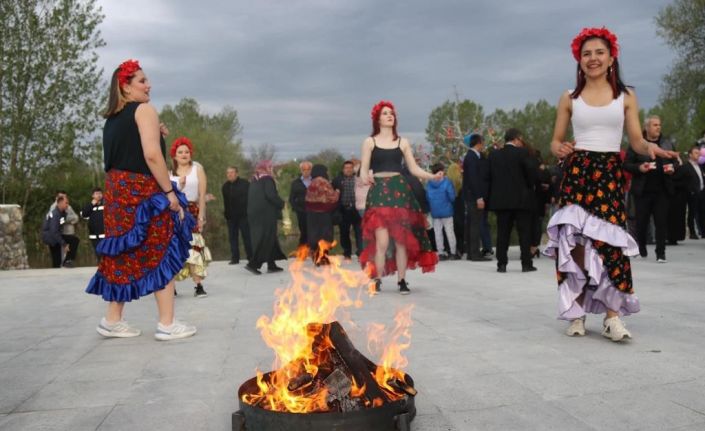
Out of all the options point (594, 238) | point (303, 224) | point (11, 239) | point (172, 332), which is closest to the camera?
point (594, 238)

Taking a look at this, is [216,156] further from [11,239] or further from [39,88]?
[11,239]

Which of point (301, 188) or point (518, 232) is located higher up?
point (301, 188)

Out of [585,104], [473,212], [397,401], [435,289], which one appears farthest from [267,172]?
[397,401]

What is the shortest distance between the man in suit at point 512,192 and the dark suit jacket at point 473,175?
43 cm

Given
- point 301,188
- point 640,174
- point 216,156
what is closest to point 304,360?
point 640,174

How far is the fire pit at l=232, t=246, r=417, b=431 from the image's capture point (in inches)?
109

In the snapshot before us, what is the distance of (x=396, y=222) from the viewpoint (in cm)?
769

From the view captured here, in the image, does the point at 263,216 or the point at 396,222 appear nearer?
the point at 396,222

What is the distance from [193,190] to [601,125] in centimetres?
494

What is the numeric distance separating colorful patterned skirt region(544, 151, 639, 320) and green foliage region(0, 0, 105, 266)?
2037 cm

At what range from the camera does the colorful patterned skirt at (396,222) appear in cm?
770

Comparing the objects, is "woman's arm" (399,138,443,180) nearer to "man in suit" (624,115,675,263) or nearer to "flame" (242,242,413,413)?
"flame" (242,242,413,413)

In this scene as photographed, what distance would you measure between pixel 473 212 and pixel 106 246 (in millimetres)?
7906

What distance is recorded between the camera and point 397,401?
9.51ft
